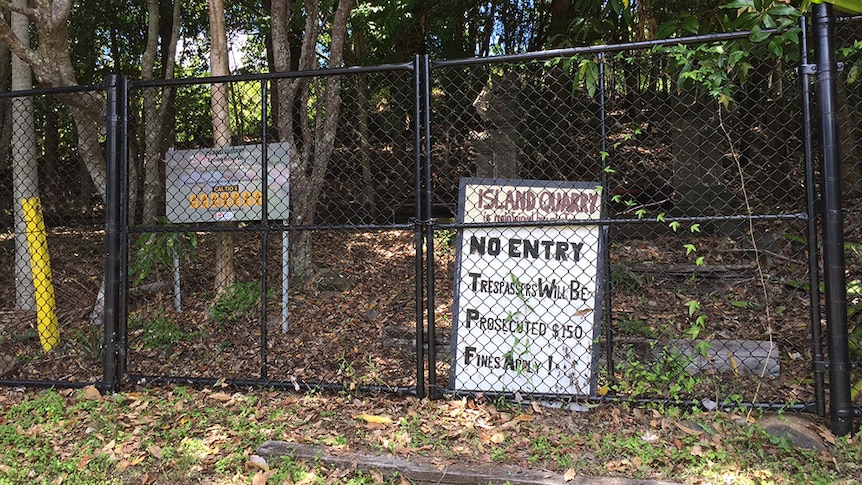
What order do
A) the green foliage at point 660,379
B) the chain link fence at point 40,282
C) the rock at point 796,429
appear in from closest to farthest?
the rock at point 796,429 → the green foliage at point 660,379 → the chain link fence at point 40,282

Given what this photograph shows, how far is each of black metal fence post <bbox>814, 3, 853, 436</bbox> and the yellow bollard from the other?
5.03 metres

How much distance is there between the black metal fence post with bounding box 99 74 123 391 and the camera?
3.66 meters

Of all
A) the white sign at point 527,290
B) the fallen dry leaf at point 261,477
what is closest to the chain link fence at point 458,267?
the white sign at point 527,290

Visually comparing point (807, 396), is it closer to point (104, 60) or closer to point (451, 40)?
point (451, 40)

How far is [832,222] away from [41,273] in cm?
516

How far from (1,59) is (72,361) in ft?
12.5

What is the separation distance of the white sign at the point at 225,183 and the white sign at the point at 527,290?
65.5 inches

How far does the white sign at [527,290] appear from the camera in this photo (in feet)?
10.9

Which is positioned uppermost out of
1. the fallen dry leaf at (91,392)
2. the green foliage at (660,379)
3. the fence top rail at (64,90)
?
the fence top rail at (64,90)

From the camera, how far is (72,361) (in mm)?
4586

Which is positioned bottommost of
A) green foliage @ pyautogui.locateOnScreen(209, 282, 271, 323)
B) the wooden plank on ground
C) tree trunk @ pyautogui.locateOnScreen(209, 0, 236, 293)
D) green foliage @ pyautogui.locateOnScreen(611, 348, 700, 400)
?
the wooden plank on ground

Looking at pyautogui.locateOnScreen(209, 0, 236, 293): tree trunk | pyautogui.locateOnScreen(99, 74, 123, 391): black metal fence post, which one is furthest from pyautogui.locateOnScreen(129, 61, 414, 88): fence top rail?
pyautogui.locateOnScreen(209, 0, 236, 293): tree trunk

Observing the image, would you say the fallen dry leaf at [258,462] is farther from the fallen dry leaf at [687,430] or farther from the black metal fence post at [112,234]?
the fallen dry leaf at [687,430]

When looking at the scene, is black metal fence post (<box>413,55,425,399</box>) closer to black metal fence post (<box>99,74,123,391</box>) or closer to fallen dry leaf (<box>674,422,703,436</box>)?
fallen dry leaf (<box>674,422,703,436</box>)
